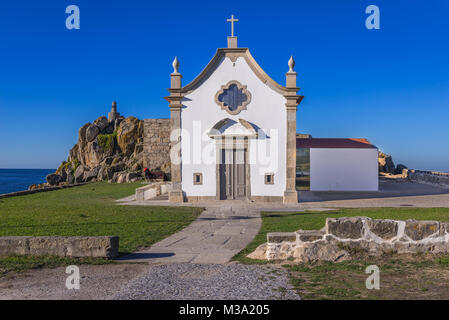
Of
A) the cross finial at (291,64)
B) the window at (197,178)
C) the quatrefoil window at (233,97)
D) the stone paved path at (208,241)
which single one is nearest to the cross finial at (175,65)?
the quatrefoil window at (233,97)

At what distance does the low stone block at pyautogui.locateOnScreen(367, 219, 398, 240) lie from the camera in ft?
24.0

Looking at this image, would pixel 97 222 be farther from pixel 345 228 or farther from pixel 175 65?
pixel 175 65

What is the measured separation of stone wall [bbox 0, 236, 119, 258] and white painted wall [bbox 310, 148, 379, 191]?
62.8ft

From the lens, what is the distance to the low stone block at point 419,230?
729cm

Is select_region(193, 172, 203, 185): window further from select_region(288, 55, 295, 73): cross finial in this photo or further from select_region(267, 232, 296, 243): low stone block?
select_region(267, 232, 296, 243): low stone block

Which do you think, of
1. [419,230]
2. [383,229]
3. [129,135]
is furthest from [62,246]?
[129,135]

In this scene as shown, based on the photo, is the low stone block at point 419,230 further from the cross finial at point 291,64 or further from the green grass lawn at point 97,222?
the cross finial at point 291,64

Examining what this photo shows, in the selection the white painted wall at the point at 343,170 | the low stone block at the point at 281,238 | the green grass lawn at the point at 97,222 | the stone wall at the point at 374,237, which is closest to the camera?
the stone wall at the point at 374,237

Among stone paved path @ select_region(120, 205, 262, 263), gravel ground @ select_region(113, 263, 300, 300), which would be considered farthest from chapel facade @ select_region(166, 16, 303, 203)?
gravel ground @ select_region(113, 263, 300, 300)

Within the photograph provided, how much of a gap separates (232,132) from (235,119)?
684 millimetres

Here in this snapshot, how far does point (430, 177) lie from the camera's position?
3117 centimetres
